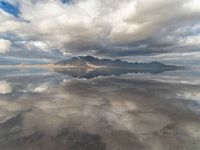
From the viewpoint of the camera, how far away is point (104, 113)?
21703 mm

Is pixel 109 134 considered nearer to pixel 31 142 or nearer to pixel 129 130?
pixel 129 130

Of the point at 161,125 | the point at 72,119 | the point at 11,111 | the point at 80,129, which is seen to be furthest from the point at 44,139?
the point at 161,125

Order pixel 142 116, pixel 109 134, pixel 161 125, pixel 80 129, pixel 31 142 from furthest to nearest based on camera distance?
pixel 142 116
pixel 161 125
pixel 80 129
pixel 109 134
pixel 31 142

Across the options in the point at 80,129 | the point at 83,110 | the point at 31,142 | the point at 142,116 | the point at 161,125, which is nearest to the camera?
the point at 31,142

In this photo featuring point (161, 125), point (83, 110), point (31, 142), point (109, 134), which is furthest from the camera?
point (83, 110)

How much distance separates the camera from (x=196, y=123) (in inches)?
745

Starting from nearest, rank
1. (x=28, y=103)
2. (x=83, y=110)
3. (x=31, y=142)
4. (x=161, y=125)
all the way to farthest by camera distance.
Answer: (x=31, y=142) → (x=161, y=125) → (x=83, y=110) → (x=28, y=103)

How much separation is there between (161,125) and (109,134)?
639cm

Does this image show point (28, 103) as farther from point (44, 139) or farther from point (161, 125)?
point (161, 125)

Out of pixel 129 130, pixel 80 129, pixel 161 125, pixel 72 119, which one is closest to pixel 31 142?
pixel 80 129

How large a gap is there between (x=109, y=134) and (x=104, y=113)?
6233mm

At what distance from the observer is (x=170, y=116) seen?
2125 centimetres

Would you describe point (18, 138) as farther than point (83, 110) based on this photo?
No

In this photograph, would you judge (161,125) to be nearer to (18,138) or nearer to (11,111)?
(18,138)
